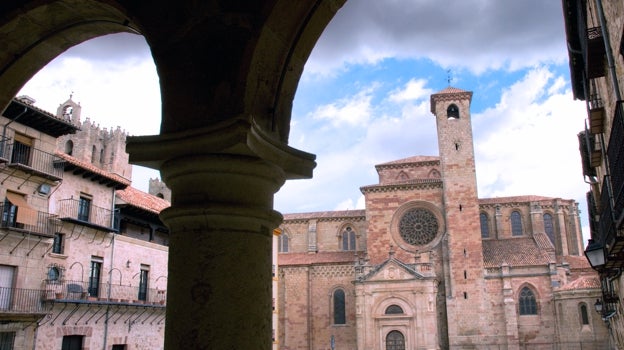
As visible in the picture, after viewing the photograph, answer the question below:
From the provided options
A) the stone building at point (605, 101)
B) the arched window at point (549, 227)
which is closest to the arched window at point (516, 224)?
the arched window at point (549, 227)

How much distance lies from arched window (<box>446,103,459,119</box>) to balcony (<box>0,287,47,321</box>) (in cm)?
3189

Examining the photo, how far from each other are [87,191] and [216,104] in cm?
1818

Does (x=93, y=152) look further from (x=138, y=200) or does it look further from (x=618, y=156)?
(x=618, y=156)

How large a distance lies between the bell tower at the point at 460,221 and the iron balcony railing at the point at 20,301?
26.3 metres

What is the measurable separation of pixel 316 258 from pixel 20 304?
90.3 feet

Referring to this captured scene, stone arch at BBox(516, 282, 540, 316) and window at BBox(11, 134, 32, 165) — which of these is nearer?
window at BBox(11, 134, 32, 165)

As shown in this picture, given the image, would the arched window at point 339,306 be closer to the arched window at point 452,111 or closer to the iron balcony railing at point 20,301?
the arched window at point 452,111

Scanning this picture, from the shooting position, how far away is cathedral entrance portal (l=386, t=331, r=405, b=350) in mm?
35156

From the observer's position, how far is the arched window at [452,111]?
41159 mm

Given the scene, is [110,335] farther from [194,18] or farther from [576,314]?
[576,314]

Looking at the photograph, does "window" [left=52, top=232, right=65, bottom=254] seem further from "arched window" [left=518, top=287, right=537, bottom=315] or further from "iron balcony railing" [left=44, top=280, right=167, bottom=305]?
"arched window" [left=518, top=287, right=537, bottom=315]

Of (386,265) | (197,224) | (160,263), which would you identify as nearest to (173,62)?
(197,224)

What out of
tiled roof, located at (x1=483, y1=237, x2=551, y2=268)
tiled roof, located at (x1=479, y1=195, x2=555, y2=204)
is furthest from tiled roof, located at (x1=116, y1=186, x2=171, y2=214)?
tiled roof, located at (x1=479, y1=195, x2=555, y2=204)

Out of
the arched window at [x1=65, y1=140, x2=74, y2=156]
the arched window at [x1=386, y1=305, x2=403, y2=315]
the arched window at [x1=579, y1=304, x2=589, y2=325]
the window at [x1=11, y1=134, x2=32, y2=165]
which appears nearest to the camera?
the window at [x1=11, y1=134, x2=32, y2=165]
